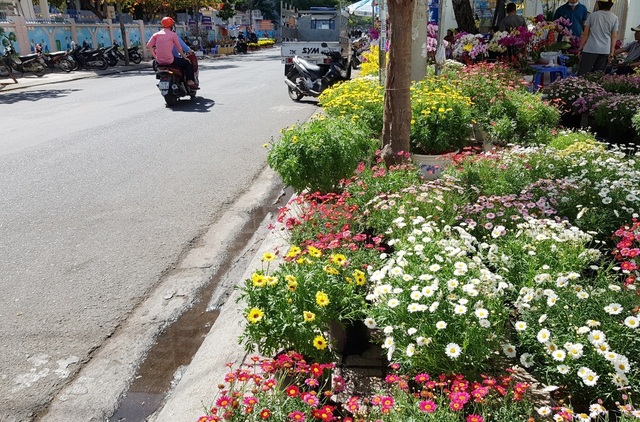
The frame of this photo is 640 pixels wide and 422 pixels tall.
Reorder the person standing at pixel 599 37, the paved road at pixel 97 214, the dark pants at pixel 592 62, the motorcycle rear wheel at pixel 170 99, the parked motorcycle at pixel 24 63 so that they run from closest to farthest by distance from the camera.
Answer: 1. the paved road at pixel 97 214
2. the person standing at pixel 599 37
3. the dark pants at pixel 592 62
4. the motorcycle rear wheel at pixel 170 99
5. the parked motorcycle at pixel 24 63

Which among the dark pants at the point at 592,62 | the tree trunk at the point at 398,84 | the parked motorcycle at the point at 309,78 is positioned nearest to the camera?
the tree trunk at the point at 398,84

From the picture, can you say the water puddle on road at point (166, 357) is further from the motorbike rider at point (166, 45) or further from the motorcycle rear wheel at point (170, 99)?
the motorbike rider at point (166, 45)

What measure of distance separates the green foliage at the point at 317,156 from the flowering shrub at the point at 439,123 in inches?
39.9

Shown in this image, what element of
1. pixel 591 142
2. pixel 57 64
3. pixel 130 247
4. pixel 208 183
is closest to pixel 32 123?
pixel 208 183

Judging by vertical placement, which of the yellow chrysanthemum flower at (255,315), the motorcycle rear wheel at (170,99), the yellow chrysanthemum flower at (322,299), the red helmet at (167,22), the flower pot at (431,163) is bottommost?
the motorcycle rear wheel at (170,99)

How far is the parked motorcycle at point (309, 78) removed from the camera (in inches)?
519

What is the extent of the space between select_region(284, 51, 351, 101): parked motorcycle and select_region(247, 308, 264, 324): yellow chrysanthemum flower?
10.9 meters

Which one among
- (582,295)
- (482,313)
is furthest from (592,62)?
(482,313)

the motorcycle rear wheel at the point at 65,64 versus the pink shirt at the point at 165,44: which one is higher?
the pink shirt at the point at 165,44

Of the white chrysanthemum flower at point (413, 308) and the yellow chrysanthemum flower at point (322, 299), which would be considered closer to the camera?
the white chrysanthemum flower at point (413, 308)

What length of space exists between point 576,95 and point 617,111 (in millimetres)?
1012

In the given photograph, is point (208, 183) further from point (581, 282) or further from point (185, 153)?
point (581, 282)

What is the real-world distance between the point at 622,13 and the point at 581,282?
51.9 ft

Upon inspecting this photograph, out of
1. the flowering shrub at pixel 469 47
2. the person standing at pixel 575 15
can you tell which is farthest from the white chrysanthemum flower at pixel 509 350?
the person standing at pixel 575 15
